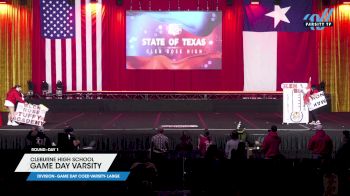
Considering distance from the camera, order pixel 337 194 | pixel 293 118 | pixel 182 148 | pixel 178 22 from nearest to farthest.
Answer: 1. pixel 337 194
2. pixel 182 148
3. pixel 293 118
4. pixel 178 22

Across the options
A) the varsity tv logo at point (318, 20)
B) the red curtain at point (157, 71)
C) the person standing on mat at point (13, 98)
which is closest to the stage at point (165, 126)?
the person standing on mat at point (13, 98)

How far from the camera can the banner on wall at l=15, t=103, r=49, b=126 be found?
18.4 m

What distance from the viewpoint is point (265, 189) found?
340 inches

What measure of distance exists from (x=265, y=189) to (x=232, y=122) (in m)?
11.7

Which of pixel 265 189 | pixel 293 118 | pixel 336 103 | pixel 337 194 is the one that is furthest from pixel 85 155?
pixel 336 103

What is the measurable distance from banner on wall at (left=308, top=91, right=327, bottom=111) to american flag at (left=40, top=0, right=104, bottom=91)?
11.6 metres

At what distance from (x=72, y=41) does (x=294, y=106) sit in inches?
474

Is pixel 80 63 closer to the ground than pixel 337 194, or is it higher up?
higher up

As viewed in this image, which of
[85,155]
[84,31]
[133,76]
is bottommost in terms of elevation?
[85,155]

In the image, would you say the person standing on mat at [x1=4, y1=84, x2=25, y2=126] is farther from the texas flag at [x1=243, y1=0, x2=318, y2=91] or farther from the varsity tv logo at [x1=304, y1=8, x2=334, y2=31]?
the varsity tv logo at [x1=304, y1=8, x2=334, y2=31]

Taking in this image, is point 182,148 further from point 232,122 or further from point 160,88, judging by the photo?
point 160,88

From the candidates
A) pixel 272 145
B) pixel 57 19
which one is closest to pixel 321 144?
pixel 272 145

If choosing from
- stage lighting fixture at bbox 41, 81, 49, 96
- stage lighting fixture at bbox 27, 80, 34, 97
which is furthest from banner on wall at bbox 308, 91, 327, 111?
stage lighting fixture at bbox 27, 80, 34, 97

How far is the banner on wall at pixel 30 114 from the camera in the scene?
18422mm
